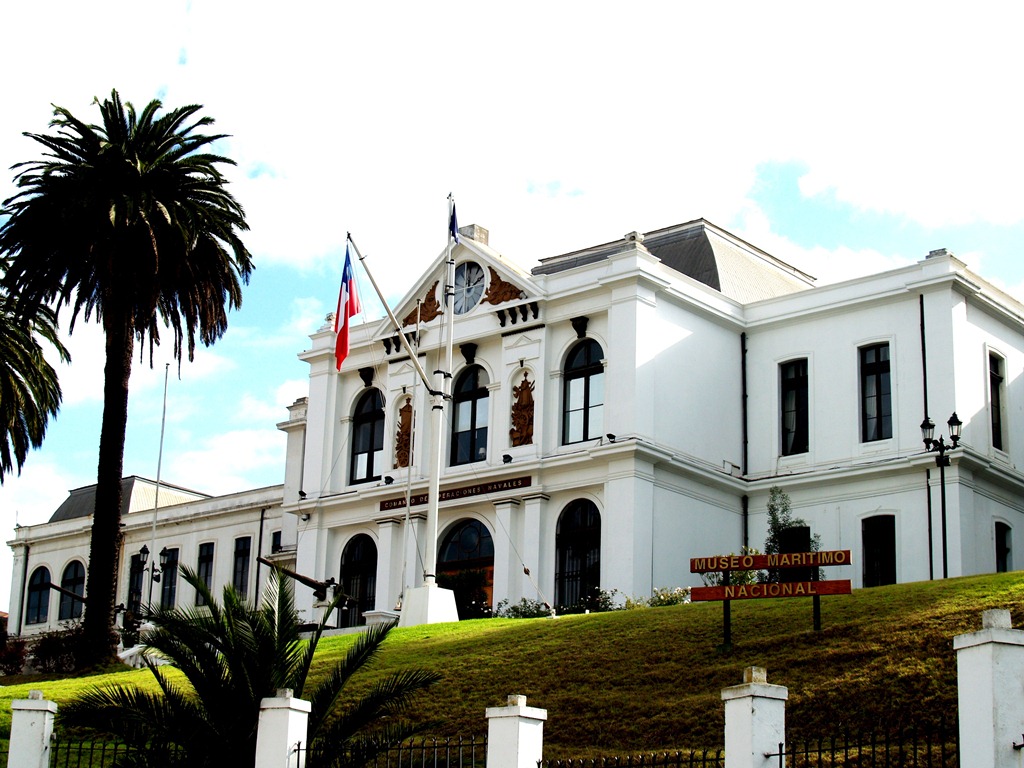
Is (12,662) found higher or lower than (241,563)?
lower

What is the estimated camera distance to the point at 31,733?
22656 mm

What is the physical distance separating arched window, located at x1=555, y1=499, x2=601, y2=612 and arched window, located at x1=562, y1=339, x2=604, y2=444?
6.66ft

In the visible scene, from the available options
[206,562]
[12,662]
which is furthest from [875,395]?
[206,562]

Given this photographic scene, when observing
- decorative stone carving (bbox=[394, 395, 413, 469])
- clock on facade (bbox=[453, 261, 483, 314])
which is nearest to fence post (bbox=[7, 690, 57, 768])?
decorative stone carving (bbox=[394, 395, 413, 469])

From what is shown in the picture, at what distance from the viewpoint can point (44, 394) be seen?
45.9 metres

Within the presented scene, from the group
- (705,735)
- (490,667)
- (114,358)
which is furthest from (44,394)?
(705,735)

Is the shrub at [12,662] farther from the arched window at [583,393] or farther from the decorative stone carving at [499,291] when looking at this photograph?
the decorative stone carving at [499,291]

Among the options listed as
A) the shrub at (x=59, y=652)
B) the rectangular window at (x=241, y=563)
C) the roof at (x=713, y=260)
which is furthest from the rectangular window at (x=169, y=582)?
the roof at (x=713, y=260)

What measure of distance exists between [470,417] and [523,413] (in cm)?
234

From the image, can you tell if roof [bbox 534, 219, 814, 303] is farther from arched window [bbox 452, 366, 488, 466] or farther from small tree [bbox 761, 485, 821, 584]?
small tree [bbox 761, 485, 821, 584]

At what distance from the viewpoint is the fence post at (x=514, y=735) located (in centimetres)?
1781

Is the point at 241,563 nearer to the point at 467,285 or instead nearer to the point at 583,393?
the point at 467,285

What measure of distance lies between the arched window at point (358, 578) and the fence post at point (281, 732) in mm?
27105

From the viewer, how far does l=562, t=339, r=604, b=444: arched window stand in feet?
145
